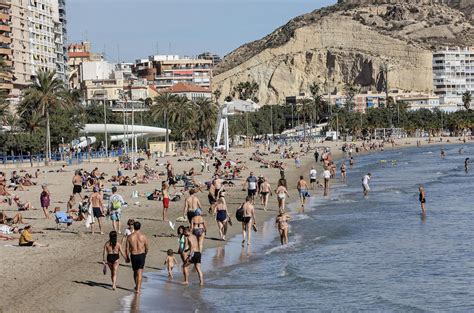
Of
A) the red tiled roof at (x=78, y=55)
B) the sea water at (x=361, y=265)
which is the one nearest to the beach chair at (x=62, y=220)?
the sea water at (x=361, y=265)

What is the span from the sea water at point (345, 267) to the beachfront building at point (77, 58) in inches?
4475

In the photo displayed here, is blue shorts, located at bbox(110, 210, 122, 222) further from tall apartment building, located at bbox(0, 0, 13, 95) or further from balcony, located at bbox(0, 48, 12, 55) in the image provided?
balcony, located at bbox(0, 48, 12, 55)

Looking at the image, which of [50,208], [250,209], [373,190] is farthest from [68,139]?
[250,209]

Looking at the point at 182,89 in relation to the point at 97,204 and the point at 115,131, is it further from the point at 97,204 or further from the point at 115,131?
the point at 97,204

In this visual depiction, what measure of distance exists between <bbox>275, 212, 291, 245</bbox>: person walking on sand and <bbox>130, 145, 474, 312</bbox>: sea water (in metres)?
0.30

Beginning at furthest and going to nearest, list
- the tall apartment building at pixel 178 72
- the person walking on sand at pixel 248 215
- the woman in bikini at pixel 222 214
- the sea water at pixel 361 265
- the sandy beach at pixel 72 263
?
the tall apartment building at pixel 178 72 < the woman in bikini at pixel 222 214 < the person walking on sand at pixel 248 215 < the sea water at pixel 361 265 < the sandy beach at pixel 72 263

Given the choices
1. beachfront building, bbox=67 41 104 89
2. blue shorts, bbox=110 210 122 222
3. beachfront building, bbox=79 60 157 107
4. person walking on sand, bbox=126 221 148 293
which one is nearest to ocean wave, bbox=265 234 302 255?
blue shorts, bbox=110 210 122 222

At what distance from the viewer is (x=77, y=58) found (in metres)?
157

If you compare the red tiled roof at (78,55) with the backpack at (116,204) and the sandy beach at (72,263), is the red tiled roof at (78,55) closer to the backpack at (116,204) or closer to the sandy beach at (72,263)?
the sandy beach at (72,263)

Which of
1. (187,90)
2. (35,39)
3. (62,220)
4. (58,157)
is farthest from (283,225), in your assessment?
(187,90)

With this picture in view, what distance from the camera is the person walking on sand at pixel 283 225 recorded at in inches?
928

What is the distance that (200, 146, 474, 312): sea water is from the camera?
56.6 ft

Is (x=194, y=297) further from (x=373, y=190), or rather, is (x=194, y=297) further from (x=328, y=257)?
(x=373, y=190)

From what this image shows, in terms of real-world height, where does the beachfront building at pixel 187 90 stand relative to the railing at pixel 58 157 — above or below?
above
